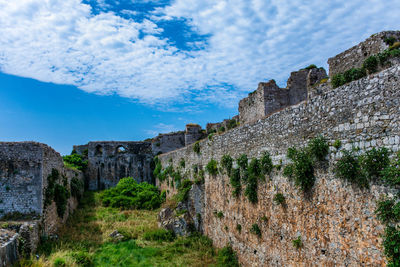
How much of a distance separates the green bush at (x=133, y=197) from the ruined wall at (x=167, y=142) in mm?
9576

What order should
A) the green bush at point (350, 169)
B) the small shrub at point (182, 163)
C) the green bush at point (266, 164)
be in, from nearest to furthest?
the green bush at point (350, 169) < the green bush at point (266, 164) < the small shrub at point (182, 163)

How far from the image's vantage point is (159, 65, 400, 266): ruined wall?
5566 mm

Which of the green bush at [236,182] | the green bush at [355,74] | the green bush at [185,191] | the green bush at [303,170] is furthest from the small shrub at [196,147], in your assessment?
the green bush at [355,74]

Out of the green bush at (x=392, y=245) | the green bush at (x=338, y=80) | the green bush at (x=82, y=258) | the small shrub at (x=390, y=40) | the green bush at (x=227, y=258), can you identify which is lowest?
the green bush at (x=227, y=258)

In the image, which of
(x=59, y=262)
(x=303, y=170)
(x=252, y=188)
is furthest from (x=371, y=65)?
(x=59, y=262)

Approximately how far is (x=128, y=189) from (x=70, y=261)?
1453cm

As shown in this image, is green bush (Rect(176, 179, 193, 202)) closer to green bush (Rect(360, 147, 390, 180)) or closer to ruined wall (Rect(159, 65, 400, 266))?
ruined wall (Rect(159, 65, 400, 266))

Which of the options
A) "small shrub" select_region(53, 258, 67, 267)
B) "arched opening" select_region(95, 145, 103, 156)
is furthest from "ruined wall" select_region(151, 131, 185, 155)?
"small shrub" select_region(53, 258, 67, 267)

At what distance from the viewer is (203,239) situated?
15.1 m

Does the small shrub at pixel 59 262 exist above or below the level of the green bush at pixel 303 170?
below

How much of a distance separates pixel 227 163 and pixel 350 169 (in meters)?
7.01

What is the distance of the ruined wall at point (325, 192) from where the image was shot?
5566 millimetres

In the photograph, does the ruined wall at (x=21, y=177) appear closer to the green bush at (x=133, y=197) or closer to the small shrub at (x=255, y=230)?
the small shrub at (x=255, y=230)

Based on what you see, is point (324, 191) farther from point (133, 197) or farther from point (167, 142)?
point (167, 142)
